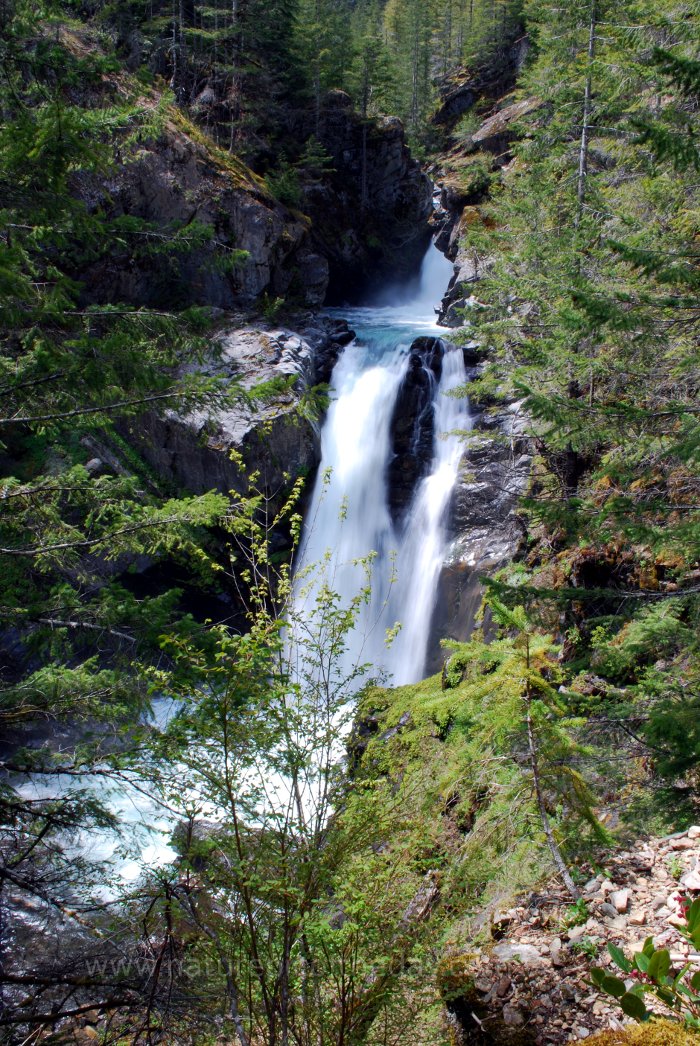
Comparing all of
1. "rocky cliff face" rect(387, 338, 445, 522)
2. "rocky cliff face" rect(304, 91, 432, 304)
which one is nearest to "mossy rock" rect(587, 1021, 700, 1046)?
"rocky cliff face" rect(387, 338, 445, 522)

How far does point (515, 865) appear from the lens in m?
4.48

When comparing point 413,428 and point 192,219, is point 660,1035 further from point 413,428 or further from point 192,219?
point 192,219

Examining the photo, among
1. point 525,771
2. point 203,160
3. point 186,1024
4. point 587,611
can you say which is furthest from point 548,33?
point 186,1024

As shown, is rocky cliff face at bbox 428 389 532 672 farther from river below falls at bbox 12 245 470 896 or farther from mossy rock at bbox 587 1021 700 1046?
mossy rock at bbox 587 1021 700 1046

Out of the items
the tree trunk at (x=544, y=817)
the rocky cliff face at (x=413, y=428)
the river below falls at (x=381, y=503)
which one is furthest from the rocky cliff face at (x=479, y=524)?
the tree trunk at (x=544, y=817)

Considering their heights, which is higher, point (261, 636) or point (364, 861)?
point (261, 636)

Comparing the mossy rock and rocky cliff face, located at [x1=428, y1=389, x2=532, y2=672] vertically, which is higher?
rocky cliff face, located at [x1=428, y1=389, x2=532, y2=672]

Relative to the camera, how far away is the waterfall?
14227 millimetres

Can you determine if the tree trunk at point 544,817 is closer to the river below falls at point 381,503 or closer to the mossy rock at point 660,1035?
the mossy rock at point 660,1035

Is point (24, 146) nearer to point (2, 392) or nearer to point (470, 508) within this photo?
point (2, 392)

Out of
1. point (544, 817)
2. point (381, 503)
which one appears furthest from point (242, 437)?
point (544, 817)

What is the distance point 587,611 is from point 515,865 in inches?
164

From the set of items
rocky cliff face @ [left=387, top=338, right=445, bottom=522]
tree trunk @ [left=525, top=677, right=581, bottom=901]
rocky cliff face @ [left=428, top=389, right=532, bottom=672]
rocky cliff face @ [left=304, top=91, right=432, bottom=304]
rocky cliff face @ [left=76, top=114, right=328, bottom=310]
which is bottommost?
tree trunk @ [left=525, top=677, right=581, bottom=901]

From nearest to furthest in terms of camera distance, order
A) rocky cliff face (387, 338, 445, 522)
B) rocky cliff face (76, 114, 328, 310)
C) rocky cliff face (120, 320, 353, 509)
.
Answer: rocky cliff face (120, 320, 353, 509), rocky cliff face (387, 338, 445, 522), rocky cliff face (76, 114, 328, 310)
